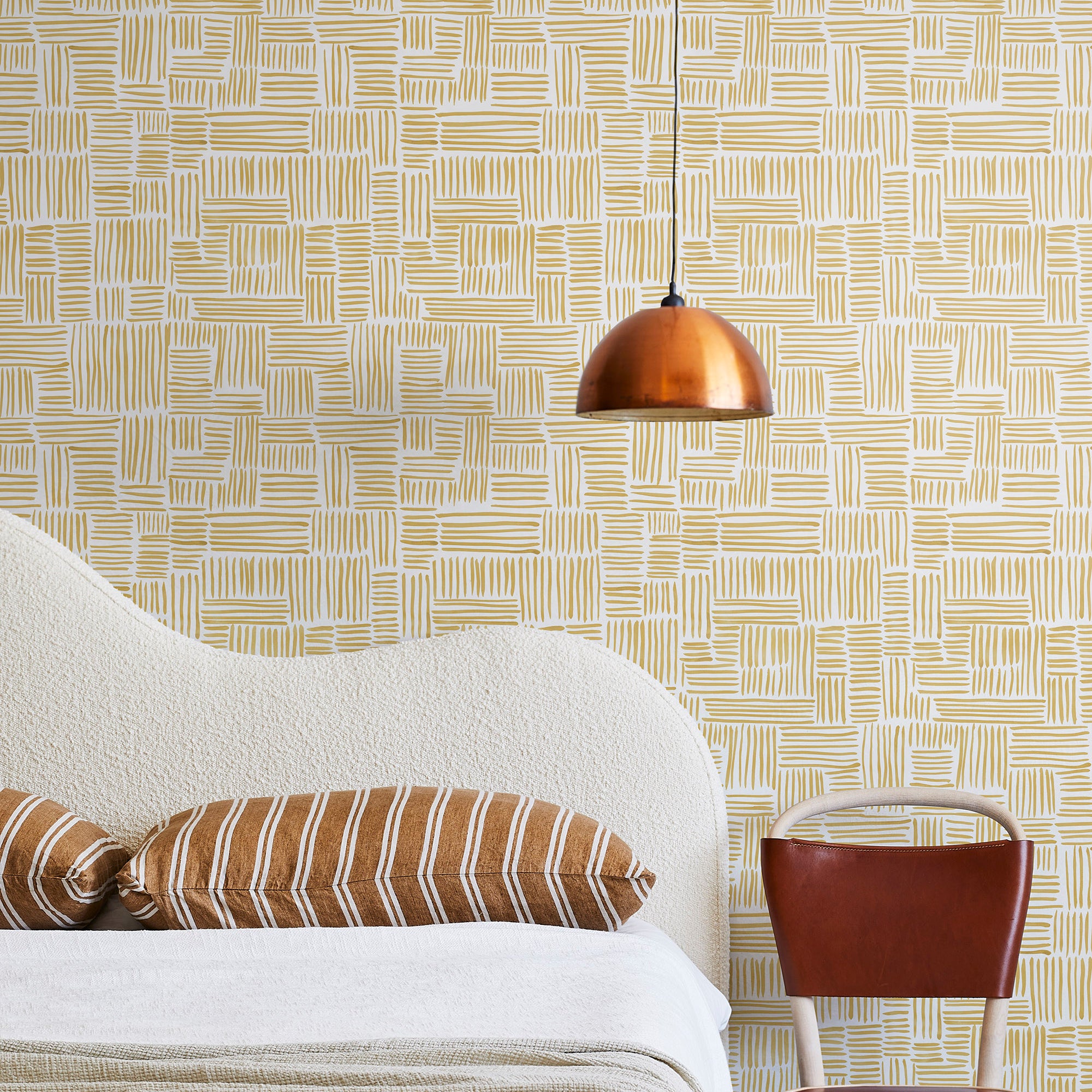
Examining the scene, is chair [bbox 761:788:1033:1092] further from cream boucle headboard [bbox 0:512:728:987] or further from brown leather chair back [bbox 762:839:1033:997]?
cream boucle headboard [bbox 0:512:728:987]

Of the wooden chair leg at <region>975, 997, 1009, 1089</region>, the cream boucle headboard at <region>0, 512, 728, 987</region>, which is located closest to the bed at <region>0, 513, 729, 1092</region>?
the cream boucle headboard at <region>0, 512, 728, 987</region>

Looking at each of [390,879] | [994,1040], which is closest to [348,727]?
[390,879]

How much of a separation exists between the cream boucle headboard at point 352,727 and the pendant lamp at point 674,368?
607mm

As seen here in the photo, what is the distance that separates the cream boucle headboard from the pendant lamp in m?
0.61

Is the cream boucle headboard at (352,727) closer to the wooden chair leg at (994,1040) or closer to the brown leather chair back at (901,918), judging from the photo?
the brown leather chair back at (901,918)

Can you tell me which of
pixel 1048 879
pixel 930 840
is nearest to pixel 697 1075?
pixel 930 840

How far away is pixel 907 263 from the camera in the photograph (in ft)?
7.48

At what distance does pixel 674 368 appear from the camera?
1.74 meters

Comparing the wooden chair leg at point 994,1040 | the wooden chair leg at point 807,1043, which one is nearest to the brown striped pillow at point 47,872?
the wooden chair leg at point 807,1043

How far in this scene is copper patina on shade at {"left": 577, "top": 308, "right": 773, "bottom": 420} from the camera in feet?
5.68

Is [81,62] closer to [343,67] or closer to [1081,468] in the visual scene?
[343,67]

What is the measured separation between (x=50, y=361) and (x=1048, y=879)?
84.9 inches

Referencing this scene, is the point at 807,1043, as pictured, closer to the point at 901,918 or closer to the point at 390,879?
the point at 901,918

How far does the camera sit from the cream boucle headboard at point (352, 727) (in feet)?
7.11
